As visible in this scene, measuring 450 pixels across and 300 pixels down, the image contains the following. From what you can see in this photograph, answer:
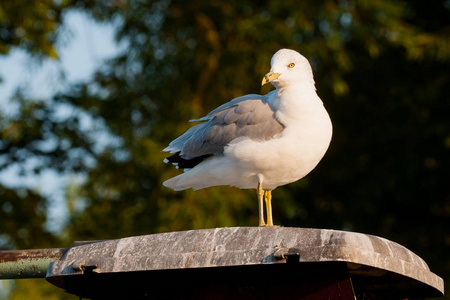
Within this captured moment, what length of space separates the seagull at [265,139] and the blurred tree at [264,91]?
4.89 meters

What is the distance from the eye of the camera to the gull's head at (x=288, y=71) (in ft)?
12.7

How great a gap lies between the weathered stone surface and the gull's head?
4.76 ft

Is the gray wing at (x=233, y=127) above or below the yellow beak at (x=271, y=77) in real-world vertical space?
below

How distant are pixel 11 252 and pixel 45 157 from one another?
7996mm

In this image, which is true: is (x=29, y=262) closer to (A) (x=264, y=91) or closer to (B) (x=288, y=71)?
(B) (x=288, y=71)

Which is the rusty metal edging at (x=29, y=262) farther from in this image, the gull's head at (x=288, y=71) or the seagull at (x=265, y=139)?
the gull's head at (x=288, y=71)

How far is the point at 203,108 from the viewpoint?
9.60 meters

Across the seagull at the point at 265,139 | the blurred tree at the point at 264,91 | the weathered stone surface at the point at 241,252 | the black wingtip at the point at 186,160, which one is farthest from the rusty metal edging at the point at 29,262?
the blurred tree at the point at 264,91

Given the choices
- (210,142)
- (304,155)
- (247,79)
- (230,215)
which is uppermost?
(247,79)

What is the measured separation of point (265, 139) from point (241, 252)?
58.9 inches

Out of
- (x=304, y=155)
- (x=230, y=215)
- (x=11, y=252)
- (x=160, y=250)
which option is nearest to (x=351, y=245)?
(x=160, y=250)

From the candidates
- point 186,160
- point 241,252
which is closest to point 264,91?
point 186,160

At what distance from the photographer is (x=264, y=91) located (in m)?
9.07

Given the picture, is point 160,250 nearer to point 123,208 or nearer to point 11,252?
point 11,252
